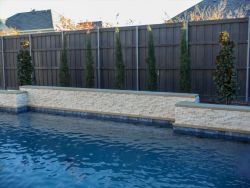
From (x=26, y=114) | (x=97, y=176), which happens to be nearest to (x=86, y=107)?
(x=26, y=114)

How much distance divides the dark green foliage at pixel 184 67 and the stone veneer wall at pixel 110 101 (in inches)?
75.1

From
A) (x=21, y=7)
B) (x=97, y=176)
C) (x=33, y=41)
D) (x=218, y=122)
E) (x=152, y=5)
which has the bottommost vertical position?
(x=97, y=176)

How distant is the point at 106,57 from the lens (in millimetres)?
15117

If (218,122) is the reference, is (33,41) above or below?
above

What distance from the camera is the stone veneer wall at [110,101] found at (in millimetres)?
10883

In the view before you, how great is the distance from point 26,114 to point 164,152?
7.77 m

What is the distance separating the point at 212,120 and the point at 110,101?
4310mm

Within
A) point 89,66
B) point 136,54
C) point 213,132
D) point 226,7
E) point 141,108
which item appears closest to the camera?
point 213,132

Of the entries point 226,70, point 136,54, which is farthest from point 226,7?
point 226,70

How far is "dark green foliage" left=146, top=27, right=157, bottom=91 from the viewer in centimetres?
1330

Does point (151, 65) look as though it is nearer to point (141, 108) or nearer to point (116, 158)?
point (141, 108)

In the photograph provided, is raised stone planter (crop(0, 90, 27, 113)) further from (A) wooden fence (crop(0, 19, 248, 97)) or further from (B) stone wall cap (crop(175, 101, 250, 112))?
(B) stone wall cap (crop(175, 101, 250, 112))

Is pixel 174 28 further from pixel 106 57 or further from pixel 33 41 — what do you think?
pixel 33 41

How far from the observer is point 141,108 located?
Result: 37.2 feet
